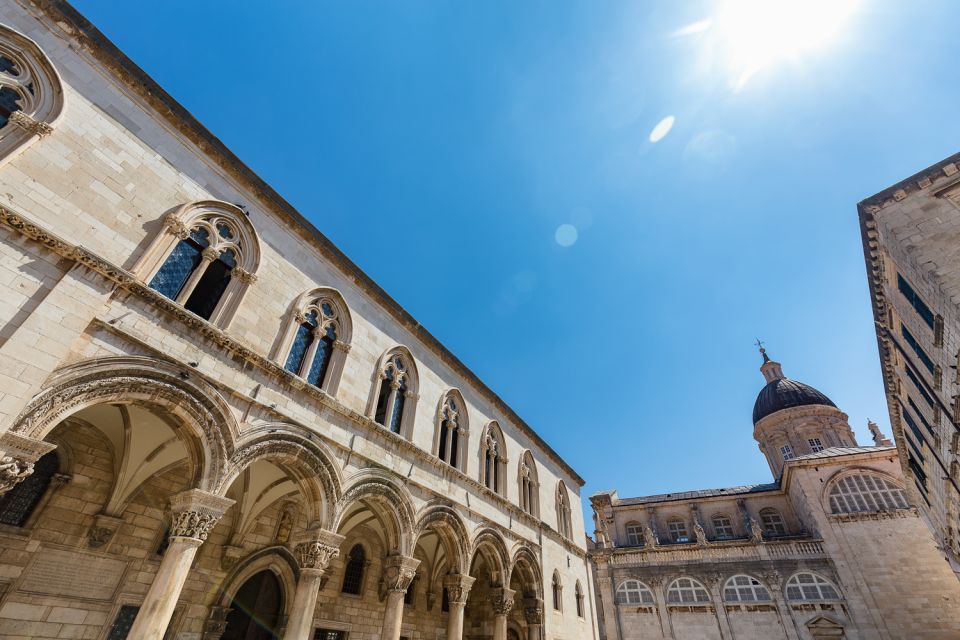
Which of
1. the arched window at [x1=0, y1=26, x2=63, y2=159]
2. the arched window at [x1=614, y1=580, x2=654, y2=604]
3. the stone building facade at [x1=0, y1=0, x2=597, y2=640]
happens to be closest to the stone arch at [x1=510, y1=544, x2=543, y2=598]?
the stone building facade at [x1=0, y1=0, x2=597, y2=640]

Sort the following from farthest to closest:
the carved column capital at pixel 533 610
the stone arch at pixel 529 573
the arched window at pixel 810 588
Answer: the arched window at pixel 810 588 < the stone arch at pixel 529 573 < the carved column capital at pixel 533 610

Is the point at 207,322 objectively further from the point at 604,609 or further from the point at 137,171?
the point at 604,609

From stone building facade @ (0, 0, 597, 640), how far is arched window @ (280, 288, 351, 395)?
0.05m

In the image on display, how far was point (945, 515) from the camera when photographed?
672 inches

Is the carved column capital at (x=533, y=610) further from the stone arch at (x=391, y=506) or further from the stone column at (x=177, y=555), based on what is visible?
the stone column at (x=177, y=555)

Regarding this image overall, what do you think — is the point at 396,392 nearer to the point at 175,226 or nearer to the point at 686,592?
the point at 175,226

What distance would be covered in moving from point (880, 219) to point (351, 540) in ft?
51.1

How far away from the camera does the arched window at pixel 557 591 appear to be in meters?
15.8

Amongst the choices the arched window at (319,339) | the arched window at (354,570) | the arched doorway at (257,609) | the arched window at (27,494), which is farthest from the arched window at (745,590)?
the arched window at (27,494)

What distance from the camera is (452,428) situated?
13531 millimetres

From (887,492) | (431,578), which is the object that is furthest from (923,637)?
(431,578)

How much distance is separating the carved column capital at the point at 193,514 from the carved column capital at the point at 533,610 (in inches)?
467

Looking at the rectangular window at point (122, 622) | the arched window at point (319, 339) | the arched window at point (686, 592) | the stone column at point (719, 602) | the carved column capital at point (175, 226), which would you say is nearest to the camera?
the rectangular window at point (122, 622)

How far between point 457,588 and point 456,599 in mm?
252
